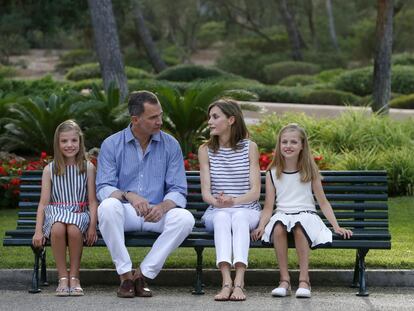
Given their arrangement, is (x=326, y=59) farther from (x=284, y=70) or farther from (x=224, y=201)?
(x=224, y=201)

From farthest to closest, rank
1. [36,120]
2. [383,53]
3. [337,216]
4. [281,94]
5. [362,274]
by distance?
[281,94] < [383,53] < [36,120] < [337,216] < [362,274]

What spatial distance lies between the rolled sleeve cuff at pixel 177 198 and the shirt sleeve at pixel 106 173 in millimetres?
392

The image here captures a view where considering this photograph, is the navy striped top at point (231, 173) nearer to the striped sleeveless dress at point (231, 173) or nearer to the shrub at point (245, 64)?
the striped sleeveless dress at point (231, 173)

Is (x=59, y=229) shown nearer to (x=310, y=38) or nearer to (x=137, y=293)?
(x=137, y=293)

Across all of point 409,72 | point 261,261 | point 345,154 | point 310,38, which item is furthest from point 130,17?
point 261,261

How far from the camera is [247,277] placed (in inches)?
287

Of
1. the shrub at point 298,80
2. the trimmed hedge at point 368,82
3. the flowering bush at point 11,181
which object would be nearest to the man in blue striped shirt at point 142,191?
the flowering bush at point 11,181

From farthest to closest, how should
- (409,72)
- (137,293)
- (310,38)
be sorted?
1. (310,38)
2. (409,72)
3. (137,293)

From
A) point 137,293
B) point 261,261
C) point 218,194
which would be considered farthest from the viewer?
point 261,261

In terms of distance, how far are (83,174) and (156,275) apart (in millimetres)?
960

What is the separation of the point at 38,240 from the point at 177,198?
105 cm

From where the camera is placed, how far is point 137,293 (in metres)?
6.79

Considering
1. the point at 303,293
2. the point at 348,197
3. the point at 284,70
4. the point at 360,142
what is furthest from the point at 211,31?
the point at 303,293

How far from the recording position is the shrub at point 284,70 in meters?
37.2
